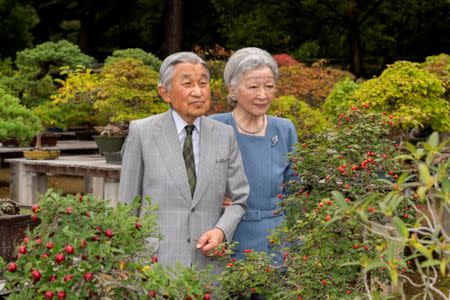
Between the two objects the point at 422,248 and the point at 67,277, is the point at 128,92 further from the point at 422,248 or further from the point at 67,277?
the point at 422,248

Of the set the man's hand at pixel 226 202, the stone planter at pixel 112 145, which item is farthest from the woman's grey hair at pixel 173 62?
the stone planter at pixel 112 145

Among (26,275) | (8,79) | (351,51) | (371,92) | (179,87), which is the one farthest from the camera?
(351,51)

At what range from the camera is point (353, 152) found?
399 centimetres

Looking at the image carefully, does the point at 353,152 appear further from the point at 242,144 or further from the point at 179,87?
the point at 179,87

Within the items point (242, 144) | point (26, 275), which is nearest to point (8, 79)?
point (242, 144)

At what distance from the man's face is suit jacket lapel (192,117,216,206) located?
0.29ft

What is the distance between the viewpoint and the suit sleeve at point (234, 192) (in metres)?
3.62

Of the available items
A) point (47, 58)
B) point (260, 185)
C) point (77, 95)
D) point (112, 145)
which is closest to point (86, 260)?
point (260, 185)

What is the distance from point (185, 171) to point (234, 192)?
9.5 inches

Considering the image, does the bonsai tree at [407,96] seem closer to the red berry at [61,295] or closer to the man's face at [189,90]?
the man's face at [189,90]

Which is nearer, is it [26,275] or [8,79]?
[26,275]

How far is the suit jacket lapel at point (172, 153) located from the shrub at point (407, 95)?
801cm

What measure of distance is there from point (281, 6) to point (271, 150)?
23112 mm

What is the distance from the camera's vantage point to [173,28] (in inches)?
1015
